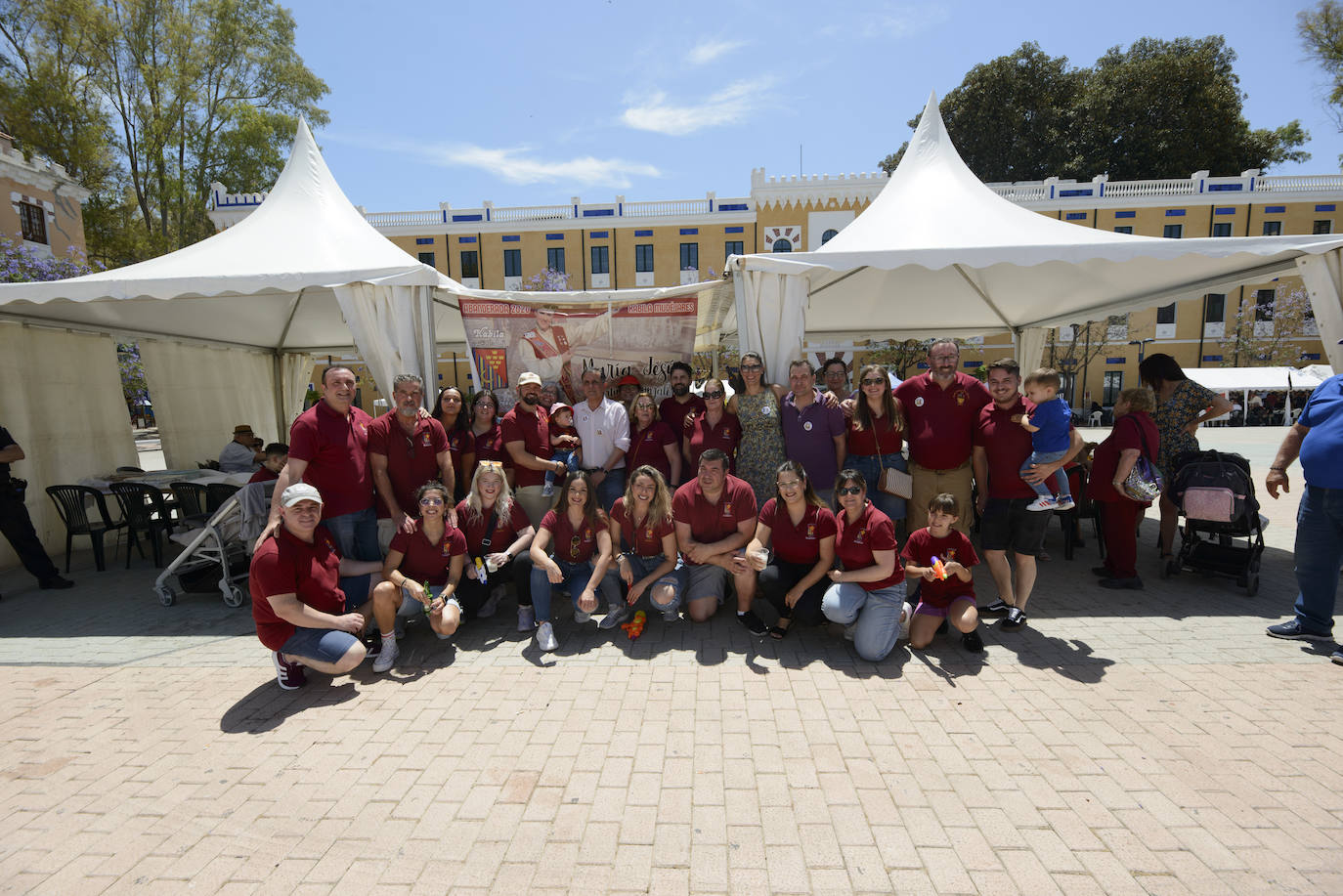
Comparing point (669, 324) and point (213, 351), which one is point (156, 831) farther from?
point (213, 351)

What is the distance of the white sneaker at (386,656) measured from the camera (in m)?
3.66

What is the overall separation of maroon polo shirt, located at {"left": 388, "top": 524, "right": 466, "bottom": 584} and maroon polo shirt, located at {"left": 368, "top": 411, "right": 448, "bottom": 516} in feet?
1.27

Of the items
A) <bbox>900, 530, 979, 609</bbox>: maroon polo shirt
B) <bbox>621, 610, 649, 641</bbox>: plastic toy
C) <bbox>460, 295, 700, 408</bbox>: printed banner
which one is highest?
<bbox>460, 295, 700, 408</bbox>: printed banner

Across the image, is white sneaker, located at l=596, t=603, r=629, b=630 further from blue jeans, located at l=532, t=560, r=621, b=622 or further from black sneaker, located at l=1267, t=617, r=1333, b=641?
black sneaker, located at l=1267, t=617, r=1333, b=641

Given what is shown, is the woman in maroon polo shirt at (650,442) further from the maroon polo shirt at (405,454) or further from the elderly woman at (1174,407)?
the elderly woman at (1174,407)

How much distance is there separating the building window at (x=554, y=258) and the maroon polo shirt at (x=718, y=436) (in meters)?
30.1

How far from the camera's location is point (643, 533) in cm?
418

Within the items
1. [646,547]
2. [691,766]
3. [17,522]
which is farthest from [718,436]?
[17,522]

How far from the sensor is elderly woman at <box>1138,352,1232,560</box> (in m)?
5.18

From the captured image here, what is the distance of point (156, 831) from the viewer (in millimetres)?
2311

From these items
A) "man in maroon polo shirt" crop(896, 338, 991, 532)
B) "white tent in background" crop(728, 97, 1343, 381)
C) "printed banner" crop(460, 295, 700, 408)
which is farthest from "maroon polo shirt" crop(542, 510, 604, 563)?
"man in maroon polo shirt" crop(896, 338, 991, 532)

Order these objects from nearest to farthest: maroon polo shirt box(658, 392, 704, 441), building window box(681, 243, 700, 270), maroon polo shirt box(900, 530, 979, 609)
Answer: maroon polo shirt box(900, 530, 979, 609) < maroon polo shirt box(658, 392, 704, 441) < building window box(681, 243, 700, 270)

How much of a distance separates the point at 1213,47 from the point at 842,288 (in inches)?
1696

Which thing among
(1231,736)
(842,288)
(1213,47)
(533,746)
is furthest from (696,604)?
(1213,47)
